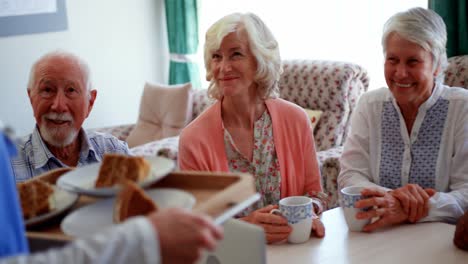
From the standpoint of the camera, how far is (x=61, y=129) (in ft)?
6.58

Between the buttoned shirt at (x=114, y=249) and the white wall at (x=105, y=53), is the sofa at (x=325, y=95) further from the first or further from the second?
the buttoned shirt at (x=114, y=249)

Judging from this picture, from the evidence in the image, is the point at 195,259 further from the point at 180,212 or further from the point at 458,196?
the point at 458,196

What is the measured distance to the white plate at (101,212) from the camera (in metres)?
0.99

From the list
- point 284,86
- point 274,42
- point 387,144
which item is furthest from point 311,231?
point 284,86

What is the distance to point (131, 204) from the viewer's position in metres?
0.99

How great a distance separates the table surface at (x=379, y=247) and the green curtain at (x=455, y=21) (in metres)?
1.89

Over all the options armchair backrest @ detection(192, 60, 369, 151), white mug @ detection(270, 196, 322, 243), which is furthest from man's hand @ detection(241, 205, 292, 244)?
armchair backrest @ detection(192, 60, 369, 151)

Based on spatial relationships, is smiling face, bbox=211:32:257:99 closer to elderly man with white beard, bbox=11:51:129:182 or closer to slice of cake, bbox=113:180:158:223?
elderly man with white beard, bbox=11:51:129:182

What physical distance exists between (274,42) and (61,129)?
82 centimetres

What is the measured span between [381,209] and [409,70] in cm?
56

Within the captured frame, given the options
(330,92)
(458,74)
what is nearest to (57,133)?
(458,74)

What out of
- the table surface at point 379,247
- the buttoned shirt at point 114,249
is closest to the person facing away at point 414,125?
the table surface at point 379,247

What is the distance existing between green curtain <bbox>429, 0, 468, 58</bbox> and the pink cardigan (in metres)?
1.61

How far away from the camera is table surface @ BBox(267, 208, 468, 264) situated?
162 cm
